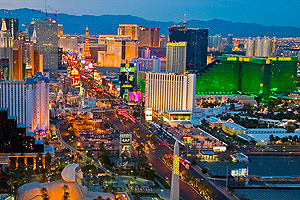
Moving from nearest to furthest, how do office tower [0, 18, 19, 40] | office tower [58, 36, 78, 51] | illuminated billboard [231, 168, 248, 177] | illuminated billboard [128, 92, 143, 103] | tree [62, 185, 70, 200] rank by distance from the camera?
tree [62, 185, 70, 200] < illuminated billboard [231, 168, 248, 177] < illuminated billboard [128, 92, 143, 103] < office tower [0, 18, 19, 40] < office tower [58, 36, 78, 51]

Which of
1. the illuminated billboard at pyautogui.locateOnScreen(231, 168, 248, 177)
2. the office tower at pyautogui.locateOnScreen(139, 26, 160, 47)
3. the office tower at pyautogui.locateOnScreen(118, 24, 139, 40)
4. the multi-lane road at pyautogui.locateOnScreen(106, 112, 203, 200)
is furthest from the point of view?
the office tower at pyautogui.locateOnScreen(118, 24, 139, 40)

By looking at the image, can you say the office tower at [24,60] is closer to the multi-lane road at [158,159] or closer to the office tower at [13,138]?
the multi-lane road at [158,159]

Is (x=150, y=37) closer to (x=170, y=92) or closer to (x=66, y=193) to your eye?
(x=170, y=92)

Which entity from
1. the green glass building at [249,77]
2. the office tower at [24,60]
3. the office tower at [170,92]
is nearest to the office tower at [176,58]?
the green glass building at [249,77]

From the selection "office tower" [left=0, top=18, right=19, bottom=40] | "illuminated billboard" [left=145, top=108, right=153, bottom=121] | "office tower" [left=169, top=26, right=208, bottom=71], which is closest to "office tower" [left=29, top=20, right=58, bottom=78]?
"office tower" [left=0, top=18, right=19, bottom=40]

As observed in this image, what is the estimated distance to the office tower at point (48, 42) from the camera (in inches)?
2357

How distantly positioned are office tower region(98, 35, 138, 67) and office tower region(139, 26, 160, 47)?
39.1 ft

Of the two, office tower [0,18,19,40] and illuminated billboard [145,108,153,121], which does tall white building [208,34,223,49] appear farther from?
illuminated billboard [145,108,153,121]

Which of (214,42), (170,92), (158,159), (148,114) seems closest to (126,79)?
(170,92)

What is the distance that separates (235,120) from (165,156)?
11.5m

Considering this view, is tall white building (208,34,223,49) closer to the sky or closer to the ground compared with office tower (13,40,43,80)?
closer to the sky

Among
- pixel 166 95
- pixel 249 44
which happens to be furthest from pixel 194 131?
pixel 249 44

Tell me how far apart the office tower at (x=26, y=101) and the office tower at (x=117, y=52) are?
45.2m

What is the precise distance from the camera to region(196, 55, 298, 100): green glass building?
45.1m
